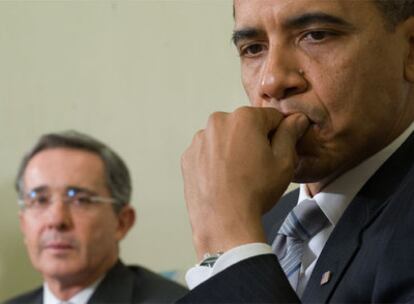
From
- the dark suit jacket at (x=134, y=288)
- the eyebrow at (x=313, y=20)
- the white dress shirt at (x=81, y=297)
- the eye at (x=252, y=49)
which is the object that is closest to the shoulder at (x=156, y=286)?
the dark suit jacket at (x=134, y=288)

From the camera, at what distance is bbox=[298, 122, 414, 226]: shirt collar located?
1169 mm

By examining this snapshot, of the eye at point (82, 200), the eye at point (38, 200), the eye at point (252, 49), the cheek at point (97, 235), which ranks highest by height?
the eye at point (252, 49)

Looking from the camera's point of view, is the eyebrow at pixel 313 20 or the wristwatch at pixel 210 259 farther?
the eyebrow at pixel 313 20

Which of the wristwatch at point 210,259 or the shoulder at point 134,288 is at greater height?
the wristwatch at point 210,259

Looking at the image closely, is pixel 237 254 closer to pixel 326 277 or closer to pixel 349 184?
pixel 326 277

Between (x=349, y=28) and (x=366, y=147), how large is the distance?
0.19m

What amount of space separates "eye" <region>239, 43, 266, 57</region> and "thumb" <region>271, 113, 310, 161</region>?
0.52 feet

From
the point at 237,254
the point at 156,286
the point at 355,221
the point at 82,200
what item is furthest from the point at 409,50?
the point at 82,200

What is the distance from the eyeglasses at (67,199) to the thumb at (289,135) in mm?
1375

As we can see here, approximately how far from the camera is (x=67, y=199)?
236cm

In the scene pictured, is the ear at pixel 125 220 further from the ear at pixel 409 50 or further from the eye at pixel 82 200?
the ear at pixel 409 50

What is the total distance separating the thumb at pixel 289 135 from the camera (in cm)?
106

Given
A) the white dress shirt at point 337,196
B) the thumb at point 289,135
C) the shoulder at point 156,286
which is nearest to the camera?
the thumb at point 289,135

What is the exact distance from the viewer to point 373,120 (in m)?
1.14
